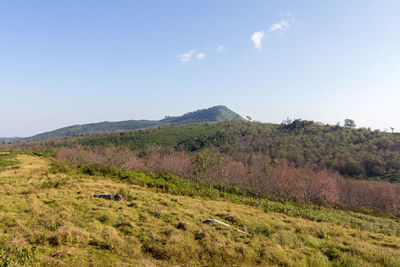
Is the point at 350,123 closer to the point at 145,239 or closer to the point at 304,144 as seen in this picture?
the point at 304,144

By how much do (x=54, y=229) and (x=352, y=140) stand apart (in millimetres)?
163591

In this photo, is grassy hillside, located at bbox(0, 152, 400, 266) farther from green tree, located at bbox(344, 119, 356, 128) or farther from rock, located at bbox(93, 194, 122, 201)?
green tree, located at bbox(344, 119, 356, 128)

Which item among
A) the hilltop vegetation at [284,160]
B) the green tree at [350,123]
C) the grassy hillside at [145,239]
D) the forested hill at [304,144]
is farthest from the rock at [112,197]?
the green tree at [350,123]

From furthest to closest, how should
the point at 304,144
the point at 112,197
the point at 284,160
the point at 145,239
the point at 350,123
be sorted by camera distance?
the point at 350,123, the point at 304,144, the point at 284,160, the point at 112,197, the point at 145,239

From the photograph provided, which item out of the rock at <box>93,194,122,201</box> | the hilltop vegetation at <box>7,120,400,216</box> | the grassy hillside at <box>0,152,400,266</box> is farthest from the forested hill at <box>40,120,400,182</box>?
the rock at <box>93,194,122,201</box>

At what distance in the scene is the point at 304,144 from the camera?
126 m

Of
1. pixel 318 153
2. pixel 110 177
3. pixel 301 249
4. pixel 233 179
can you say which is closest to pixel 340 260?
pixel 301 249

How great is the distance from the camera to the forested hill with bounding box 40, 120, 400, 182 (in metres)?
91.9

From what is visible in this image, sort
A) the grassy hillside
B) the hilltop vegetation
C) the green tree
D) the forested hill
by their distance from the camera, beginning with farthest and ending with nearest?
the green tree → the forested hill → the hilltop vegetation → the grassy hillside

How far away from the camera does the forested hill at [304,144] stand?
91938 millimetres

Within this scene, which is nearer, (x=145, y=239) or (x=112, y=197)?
(x=145, y=239)

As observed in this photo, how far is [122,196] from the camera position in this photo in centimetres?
1977

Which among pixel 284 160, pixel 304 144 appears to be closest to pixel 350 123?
pixel 304 144

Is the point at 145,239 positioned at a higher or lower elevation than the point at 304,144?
higher
